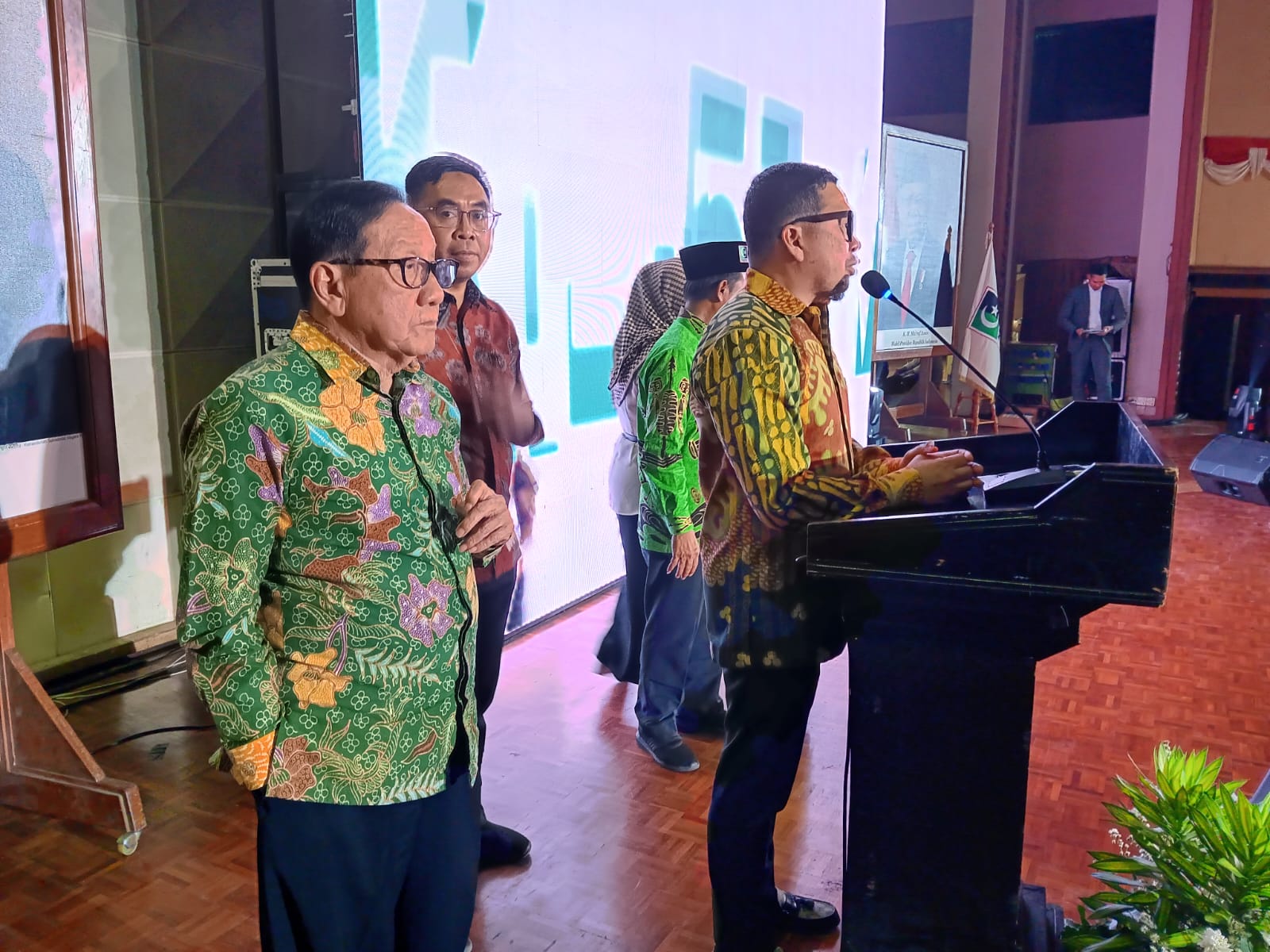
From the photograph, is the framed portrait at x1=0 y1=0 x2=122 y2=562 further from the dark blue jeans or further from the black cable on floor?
the dark blue jeans

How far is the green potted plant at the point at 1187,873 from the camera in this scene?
151 cm

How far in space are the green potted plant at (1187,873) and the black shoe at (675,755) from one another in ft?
3.94

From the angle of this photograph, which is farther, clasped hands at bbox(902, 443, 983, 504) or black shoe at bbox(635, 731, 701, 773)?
black shoe at bbox(635, 731, 701, 773)

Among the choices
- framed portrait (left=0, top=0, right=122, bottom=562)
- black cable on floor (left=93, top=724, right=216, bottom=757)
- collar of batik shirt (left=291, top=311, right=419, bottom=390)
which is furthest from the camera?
black cable on floor (left=93, top=724, right=216, bottom=757)

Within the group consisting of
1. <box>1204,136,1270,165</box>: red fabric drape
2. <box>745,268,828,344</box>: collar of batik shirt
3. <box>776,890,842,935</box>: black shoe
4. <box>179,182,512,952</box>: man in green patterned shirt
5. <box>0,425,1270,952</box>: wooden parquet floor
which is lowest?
<box>0,425,1270,952</box>: wooden parquet floor

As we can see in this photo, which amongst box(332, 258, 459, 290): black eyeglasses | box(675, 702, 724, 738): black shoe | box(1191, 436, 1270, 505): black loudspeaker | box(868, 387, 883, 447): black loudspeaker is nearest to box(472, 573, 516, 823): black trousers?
box(332, 258, 459, 290): black eyeglasses

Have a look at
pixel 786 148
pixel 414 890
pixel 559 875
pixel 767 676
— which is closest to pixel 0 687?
pixel 559 875

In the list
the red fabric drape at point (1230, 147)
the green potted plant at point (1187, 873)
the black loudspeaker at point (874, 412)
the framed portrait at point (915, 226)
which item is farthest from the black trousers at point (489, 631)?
the red fabric drape at point (1230, 147)

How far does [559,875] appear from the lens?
7.49 ft

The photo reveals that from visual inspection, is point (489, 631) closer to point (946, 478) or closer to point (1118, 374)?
point (946, 478)

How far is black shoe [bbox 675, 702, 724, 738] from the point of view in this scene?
3.06 meters

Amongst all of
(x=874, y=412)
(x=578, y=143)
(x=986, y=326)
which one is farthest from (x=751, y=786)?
(x=986, y=326)

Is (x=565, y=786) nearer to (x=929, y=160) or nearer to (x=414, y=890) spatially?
(x=414, y=890)

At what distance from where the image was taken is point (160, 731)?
3172 mm
